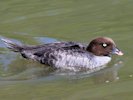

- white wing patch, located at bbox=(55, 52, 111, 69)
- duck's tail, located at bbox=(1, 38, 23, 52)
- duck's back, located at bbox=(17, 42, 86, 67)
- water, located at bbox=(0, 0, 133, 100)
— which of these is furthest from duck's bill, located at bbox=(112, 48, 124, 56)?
duck's tail, located at bbox=(1, 38, 23, 52)

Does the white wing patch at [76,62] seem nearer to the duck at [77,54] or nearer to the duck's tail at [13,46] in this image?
the duck at [77,54]

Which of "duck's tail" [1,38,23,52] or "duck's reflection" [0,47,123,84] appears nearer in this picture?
"duck's reflection" [0,47,123,84]

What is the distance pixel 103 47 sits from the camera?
33.0ft

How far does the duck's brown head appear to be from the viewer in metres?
9.91

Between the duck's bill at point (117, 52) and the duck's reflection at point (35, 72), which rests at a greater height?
the duck's bill at point (117, 52)

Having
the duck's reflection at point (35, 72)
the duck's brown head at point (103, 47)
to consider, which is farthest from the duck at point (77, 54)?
the duck's reflection at point (35, 72)

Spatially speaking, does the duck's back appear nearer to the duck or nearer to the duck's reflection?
the duck

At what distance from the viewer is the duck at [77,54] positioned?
389 inches

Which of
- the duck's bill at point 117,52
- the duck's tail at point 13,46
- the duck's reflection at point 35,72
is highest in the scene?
the duck's tail at point 13,46

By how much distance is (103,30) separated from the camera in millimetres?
11531

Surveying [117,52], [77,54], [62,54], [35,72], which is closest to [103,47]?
[117,52]

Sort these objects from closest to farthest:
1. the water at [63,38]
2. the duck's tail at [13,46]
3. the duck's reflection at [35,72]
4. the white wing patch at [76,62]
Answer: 1. the water at [63,38]
2. the duck's reflection at [35,72]
3. the white wing patch at [76,62]
4. the duck's tail at [13,46]

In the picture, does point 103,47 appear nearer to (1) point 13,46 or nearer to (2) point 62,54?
(2) point 62,54

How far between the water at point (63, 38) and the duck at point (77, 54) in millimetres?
162
